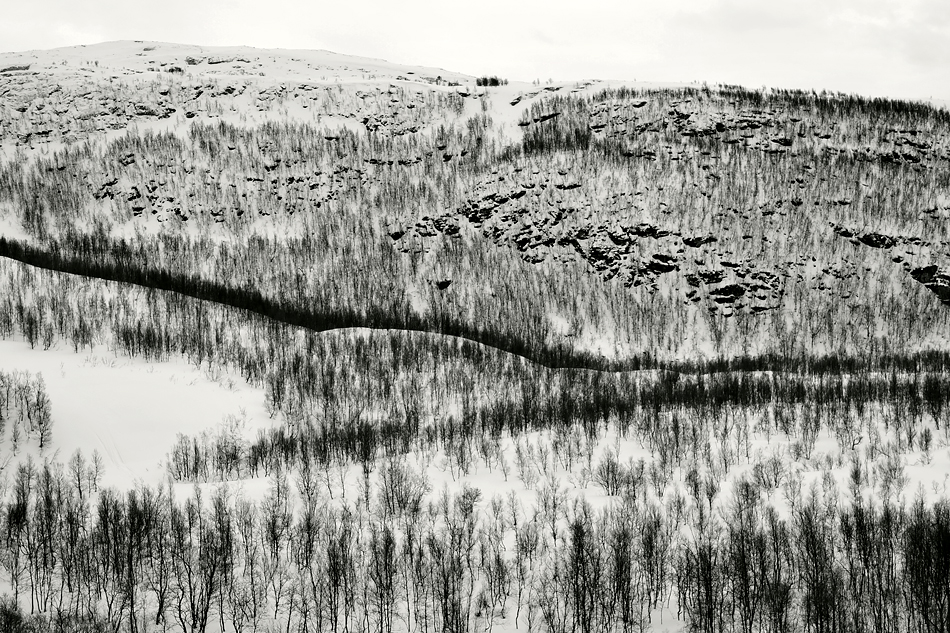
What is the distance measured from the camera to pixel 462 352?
2333 inches

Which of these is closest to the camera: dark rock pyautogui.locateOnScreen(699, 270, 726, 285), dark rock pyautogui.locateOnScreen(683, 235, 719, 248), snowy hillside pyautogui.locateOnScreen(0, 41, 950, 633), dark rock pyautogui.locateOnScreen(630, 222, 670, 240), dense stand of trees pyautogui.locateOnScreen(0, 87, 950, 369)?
snowy hillside pyautogui.locateOnScreen(0, 41, 950, 633)

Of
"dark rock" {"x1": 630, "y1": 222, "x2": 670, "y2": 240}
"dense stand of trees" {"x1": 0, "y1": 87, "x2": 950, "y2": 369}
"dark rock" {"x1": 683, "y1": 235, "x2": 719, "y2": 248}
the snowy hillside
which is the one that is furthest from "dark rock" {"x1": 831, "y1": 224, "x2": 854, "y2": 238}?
"dark rock" {"x1": 630, "y1": 222, "x2": 670, "y2": 240}

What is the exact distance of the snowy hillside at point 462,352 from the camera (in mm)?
24500

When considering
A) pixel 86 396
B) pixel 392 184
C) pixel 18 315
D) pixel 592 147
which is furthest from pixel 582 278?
pixel 18 315

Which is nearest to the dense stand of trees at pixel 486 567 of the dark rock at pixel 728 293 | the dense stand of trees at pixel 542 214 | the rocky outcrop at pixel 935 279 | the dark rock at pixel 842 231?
the dense stand of trees at pixel 542 214

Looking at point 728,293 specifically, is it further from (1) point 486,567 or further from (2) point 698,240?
(1) point 486,567

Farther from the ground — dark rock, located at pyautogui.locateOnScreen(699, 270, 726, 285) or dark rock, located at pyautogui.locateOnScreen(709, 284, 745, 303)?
dark rock, located at pyautogui.locateOnScreen(699, 270, 726, 285)

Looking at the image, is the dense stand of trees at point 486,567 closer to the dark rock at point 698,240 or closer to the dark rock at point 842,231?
the dark rock at point 698,240

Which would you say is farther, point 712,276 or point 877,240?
point 712,276

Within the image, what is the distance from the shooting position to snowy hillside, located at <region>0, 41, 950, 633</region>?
2450 cm

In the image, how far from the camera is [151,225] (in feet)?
275

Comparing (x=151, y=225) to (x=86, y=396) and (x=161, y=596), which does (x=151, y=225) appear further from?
(x=161, y=596)

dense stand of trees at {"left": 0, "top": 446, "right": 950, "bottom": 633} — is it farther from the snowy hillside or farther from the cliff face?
the cliff face

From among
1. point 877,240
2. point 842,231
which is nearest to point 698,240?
point 842,231
